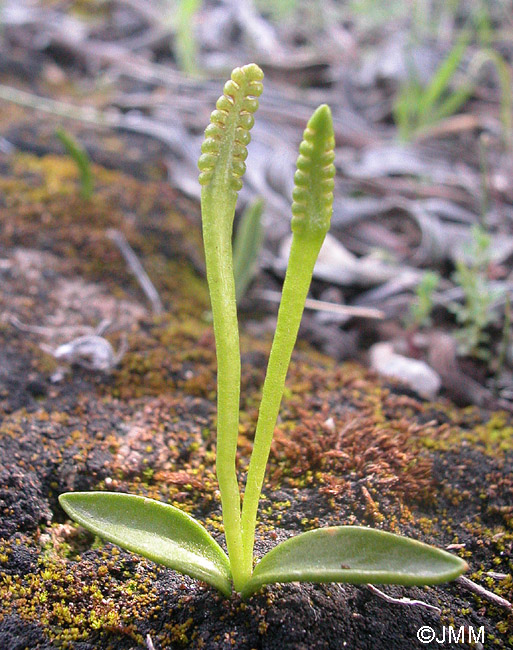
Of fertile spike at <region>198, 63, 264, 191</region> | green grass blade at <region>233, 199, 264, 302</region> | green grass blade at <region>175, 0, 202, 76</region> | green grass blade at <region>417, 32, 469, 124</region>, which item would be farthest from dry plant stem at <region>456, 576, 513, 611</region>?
green grass blade at <region>175, 0, 202, 76</region>

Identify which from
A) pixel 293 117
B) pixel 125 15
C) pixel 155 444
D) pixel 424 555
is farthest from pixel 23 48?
pixel 424 555

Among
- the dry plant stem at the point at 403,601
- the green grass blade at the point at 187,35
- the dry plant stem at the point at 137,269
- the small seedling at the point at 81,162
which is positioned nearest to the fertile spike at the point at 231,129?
the dry plant stem at the point at 403,601

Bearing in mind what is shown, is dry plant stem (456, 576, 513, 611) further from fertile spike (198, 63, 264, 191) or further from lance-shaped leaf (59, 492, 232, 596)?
fertile spike (198, 63, 264, 191)

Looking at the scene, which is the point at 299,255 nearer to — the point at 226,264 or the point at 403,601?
the point at 226,264

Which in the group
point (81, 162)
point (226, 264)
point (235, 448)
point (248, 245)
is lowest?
point (235, 448)

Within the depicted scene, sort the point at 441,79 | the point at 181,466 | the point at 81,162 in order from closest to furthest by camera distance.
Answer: the point at 181,466 < the point at 81,162 < the point at 441,79

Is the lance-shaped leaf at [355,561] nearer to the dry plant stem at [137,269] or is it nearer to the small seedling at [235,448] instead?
the small seedling at [235,448]

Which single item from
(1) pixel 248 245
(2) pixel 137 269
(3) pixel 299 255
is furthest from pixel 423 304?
(3) pixel 299 255

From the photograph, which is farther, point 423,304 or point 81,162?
point 81,162
